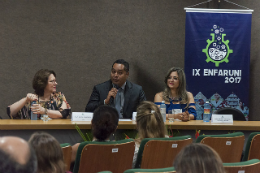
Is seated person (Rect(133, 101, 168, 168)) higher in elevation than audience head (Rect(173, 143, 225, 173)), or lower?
lower

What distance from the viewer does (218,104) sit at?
16.5 feet

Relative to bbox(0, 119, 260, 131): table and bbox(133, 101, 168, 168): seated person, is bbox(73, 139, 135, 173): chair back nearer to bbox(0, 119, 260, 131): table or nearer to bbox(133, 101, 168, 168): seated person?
bbox(133, 101, 168, 168): seated person

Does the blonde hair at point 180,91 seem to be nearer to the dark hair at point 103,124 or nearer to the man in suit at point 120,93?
the man in suit at point 120,93

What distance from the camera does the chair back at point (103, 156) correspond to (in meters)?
2.06

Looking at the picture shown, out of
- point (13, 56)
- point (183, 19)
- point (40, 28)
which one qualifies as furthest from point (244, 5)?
point (13, 56)

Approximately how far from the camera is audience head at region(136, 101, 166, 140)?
8.27 ft

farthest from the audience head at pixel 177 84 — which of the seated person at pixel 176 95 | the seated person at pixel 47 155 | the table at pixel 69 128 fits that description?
the seated person at pixel 47 155

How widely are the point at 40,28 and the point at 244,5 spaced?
12.0 feet

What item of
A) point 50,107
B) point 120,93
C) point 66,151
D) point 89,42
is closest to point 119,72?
point 120,93

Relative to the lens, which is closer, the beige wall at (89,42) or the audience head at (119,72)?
the audience head at (119,72)

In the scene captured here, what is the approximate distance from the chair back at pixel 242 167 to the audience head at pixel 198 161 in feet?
1.54

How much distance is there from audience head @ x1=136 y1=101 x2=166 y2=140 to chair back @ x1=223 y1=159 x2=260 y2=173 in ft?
3.16

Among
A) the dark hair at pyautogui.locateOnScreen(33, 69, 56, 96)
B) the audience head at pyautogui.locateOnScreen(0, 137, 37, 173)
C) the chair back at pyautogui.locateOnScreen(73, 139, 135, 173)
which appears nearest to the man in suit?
the dark hair at pyautogui.locateOnScreen(33, 69, 56, 96)

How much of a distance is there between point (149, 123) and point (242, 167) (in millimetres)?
1020
